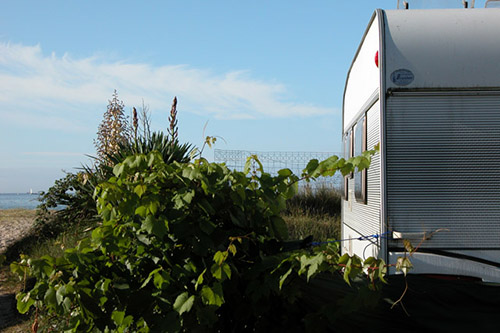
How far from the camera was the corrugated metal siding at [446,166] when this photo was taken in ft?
14.0

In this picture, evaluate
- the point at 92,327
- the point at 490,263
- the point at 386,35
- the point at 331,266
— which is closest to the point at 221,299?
the point at 331,266

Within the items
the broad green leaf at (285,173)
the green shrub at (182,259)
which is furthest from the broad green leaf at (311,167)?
the broad green leaf at (285,173)

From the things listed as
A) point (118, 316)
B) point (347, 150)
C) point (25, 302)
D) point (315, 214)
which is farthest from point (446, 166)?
point (315, 214)

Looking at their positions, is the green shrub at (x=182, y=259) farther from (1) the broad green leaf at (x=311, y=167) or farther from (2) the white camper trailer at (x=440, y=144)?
(2) the white camper trailer at (x=440, y=144)

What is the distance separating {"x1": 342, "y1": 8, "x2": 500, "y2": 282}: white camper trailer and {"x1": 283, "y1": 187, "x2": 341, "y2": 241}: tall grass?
294 inches

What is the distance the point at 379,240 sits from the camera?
431 cm

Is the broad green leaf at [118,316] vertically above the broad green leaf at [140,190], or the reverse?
the broad green leaf at [140,190]

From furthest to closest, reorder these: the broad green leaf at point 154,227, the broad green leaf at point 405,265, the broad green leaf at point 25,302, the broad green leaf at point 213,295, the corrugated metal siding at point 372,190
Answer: the corrugated metal siding at point 372,190 < the broad green leaf at point 25,302 < the broad green leaf at point 154,227 < the broad green leaf at point 213,295 < the broad green leaf at point 405,265

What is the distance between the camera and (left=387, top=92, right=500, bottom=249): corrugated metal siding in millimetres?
4270

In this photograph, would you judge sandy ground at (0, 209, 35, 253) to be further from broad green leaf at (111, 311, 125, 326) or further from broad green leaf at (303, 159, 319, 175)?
broad green leaf at (303, 159, 319, 175)

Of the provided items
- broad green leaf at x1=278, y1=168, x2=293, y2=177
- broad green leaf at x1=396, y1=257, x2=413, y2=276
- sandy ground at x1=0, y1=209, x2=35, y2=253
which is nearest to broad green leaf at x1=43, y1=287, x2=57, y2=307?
broad green leaf at x1=278, y1=168, x2=293, y2=177

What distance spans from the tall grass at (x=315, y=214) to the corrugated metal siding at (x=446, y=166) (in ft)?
24.5

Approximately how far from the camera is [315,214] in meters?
14.9

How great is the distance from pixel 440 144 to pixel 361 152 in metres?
1.19
